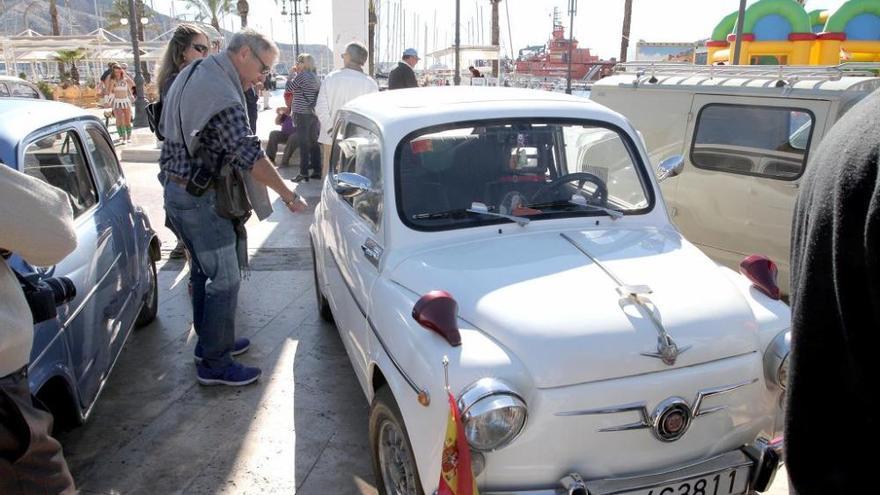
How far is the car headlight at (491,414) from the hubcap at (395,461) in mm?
483

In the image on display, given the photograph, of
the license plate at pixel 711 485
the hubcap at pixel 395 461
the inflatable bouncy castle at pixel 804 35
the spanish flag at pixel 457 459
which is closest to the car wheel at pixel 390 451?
the hubcap at pixel 395 461

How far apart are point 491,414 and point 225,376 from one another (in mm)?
2422

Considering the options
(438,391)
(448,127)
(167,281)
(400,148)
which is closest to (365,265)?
(400,148)

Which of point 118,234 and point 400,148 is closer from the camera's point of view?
point 400,148

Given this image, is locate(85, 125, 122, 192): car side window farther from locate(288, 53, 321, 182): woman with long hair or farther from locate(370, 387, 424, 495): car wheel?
locate(288, 53, 321, 182): woman with long hair

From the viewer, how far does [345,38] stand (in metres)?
12.4

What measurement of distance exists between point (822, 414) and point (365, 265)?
2574 millimetres

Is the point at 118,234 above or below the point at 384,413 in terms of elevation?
above

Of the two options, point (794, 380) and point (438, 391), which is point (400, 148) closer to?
point (438, 391)

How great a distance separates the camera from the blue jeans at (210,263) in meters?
3.71

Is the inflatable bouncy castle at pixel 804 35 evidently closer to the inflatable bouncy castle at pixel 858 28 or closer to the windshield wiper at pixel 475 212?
the inflatable bouncy castle at pixel 858 28

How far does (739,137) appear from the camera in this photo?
18.1 feet

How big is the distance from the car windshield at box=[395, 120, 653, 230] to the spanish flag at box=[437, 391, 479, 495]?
1.27 metres

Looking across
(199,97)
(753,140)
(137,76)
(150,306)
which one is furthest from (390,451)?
(137,76)
